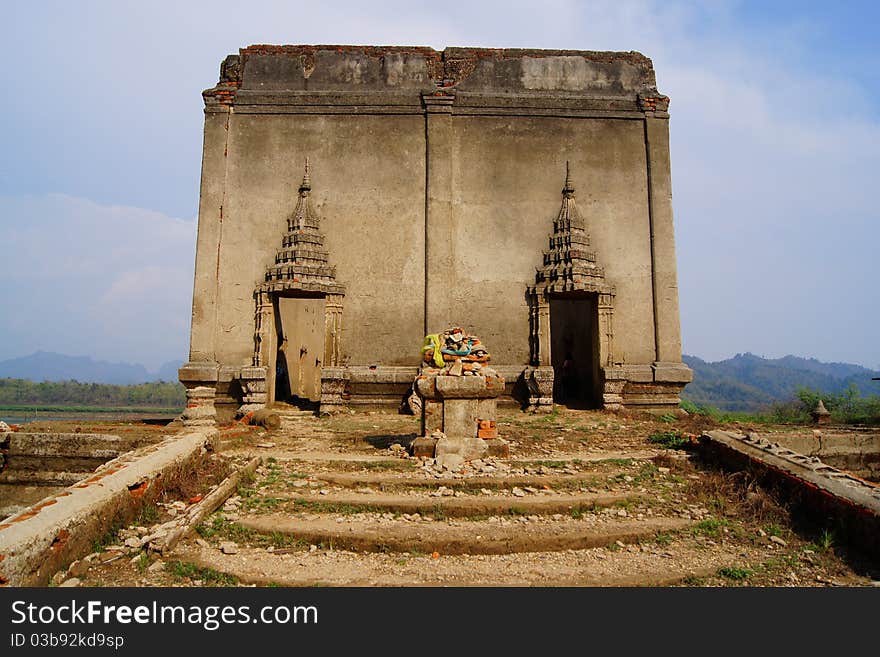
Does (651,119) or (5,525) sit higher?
(651,119)

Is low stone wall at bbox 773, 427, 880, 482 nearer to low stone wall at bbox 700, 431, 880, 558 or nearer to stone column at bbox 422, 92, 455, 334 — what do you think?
low stone wall at bbox 700, 431, 880, 558

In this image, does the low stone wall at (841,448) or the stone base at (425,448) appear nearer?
the stone base at (425,448)

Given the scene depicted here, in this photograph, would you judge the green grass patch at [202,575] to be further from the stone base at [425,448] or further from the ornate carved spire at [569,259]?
the ornate carved spire at [569,259]

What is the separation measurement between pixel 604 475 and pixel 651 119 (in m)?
9.57

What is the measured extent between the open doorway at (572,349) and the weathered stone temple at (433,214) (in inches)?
105

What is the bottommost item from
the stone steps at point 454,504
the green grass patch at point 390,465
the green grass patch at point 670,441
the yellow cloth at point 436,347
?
the stone steps at point 454,504

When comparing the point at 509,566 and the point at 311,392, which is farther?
the point at 311,392

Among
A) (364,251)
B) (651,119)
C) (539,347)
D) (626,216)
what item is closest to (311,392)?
(364,251)

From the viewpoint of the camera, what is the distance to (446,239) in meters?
12.0

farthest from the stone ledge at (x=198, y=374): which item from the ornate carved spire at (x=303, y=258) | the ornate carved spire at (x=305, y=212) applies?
the ornate carved spire at (x=305, y=212)

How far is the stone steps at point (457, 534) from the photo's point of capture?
4418mm

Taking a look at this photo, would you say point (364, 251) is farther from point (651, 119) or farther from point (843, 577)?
point (843, 577)

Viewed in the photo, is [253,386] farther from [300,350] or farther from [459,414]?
[459,414]

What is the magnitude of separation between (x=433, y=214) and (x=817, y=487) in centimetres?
890
